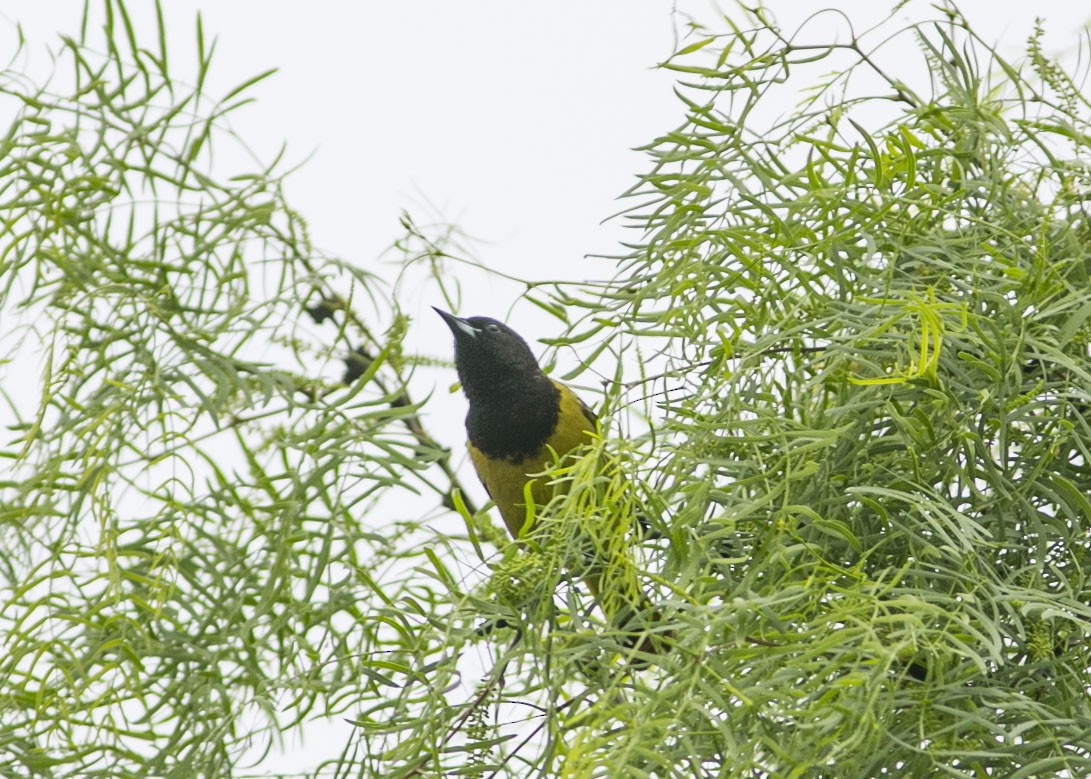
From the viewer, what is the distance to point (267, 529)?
107cm

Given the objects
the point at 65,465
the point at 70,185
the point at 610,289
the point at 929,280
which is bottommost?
the point at 929,280

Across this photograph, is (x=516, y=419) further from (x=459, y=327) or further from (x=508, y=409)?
(x=459, y=327)

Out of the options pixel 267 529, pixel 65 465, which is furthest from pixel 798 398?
pixel 65 465

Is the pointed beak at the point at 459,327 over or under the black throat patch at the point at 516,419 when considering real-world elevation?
over

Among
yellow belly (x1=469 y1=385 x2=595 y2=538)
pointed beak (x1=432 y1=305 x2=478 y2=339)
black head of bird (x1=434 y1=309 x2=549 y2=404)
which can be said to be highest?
pointed beak (x1=432 y1=305 x2=478 y2=339)

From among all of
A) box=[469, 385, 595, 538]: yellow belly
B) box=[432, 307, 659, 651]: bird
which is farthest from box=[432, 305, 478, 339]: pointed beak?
box=[469, 385, 595, 538]: yellow belly

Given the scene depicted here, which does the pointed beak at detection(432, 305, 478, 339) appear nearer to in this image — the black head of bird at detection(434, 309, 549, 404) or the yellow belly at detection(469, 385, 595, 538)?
the black head of bird at detection(434, 309, 549, 404)

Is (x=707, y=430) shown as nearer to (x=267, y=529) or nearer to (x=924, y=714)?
(x=924, y=714)

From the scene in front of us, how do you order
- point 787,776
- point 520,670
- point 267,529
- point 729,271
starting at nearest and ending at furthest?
point 787,776, point 520,670, point 729,271, point 267,529

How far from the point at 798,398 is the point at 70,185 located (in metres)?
0.65

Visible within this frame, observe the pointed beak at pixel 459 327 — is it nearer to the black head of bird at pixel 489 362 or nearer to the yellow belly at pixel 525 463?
the black head of bird at pixel 489 362

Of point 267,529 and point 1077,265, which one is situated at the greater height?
point 267,529

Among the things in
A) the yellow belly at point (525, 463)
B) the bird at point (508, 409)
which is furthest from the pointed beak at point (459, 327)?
the yellow belly at point (525, 463)

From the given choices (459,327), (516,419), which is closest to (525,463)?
(516,419)
